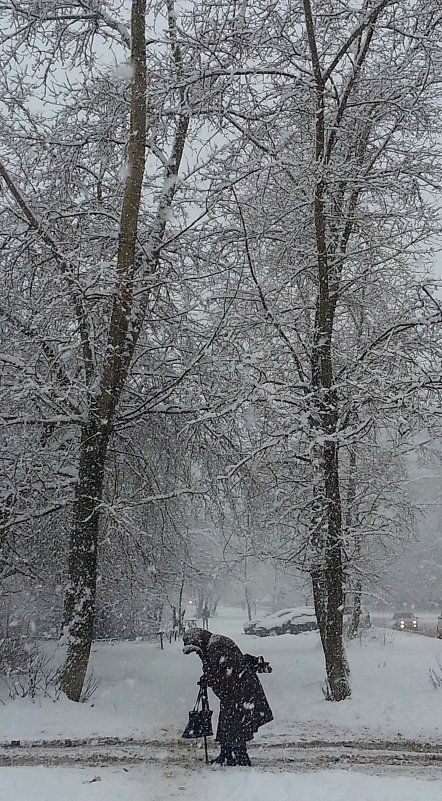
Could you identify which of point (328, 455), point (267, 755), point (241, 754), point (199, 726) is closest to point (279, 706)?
point (267, 755)

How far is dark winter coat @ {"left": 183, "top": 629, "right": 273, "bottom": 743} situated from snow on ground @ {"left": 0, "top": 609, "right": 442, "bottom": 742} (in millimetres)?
1406

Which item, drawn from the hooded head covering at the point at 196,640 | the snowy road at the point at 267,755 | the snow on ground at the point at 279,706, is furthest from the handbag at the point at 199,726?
the snow on ground at the point at 279,706

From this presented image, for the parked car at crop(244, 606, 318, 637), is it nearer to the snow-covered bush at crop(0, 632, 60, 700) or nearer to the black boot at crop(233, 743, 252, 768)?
the snow-covered bush at crop(0, 632, 60, 700)

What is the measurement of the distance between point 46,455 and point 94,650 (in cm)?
719

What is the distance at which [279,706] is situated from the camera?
31.6 ft

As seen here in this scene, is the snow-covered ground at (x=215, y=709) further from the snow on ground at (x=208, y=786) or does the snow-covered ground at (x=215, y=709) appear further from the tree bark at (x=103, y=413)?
the tree bark at (x=103, y=413)

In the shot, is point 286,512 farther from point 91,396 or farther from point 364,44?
point 364,44

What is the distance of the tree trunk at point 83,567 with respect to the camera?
9.20 metres

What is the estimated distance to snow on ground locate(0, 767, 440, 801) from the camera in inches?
201

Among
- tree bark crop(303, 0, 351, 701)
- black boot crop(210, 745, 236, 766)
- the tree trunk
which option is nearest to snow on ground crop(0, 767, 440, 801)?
black boot crop(210, 745, 236, 766)

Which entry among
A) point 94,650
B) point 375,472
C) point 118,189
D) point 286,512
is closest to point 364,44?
point 118,189

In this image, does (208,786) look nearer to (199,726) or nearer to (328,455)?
(199,726)

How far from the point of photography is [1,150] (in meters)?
10.7

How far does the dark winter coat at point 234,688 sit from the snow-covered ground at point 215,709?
Result: 399 millimetres
